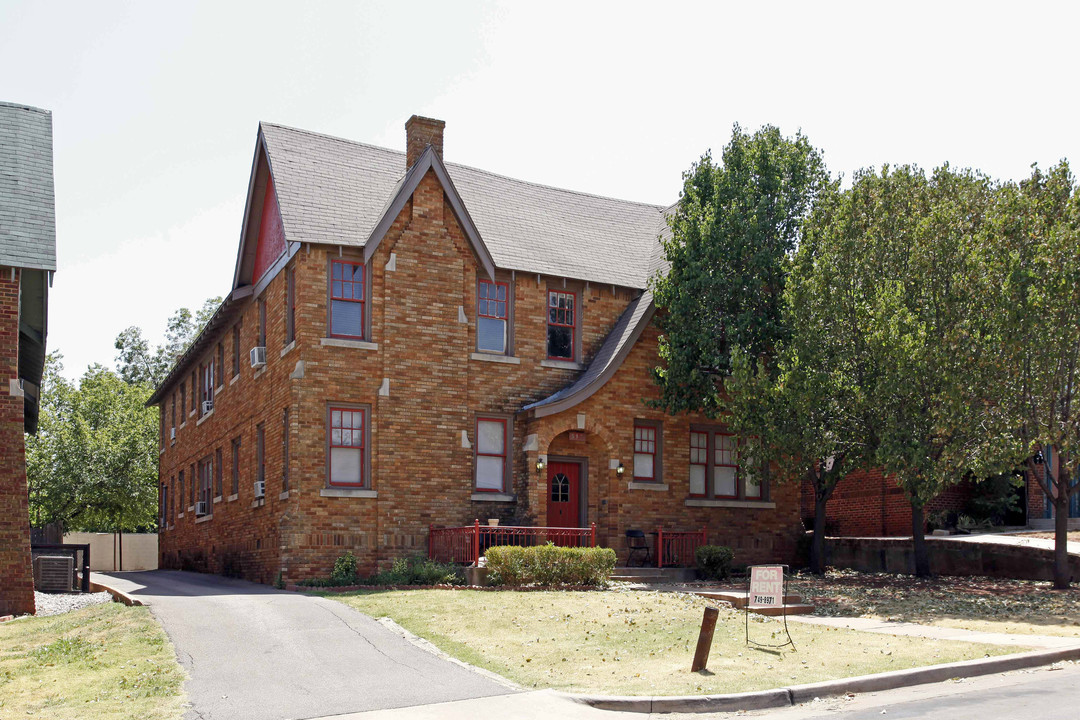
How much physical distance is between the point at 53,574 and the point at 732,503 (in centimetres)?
1581

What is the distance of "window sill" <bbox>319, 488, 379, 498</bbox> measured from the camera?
71.8 feet

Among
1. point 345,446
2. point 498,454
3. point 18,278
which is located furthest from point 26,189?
point 498,454

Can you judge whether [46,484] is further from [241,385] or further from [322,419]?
[322,419]

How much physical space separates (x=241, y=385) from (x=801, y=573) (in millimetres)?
14745

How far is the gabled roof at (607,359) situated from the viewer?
23531 mm

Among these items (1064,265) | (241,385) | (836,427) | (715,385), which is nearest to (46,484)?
(241,385)

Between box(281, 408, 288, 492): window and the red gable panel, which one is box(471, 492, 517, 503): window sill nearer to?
box(281, 408, 288, 492): window

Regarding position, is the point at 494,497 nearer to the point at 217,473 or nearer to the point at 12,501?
the point at 12,501

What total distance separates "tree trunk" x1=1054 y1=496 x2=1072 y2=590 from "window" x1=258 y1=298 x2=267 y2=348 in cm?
1740

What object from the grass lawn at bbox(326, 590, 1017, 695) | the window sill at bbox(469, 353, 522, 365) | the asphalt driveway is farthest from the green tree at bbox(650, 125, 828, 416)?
the asphalt driveway

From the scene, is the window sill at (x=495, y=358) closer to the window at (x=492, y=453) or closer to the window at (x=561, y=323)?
the window at (x=561, y=323)

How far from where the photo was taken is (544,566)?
785 inches

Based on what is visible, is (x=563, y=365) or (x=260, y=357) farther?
(x=563, y=365)

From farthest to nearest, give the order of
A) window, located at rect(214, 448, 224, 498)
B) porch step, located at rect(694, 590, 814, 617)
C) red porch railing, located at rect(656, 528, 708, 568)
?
window, located at rect(214, 448, 224, 498)
red porch railing, located at rect(656, 528, 708, 568)
porch step, located at rect(694, 590, 814, 617)
